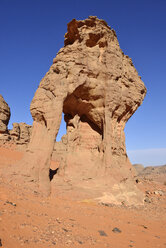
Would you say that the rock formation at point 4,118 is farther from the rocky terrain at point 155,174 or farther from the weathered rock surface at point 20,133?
the rocky terrain at point 155,174

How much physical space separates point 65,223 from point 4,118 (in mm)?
19654

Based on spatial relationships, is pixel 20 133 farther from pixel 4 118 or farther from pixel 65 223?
pixel 65 223

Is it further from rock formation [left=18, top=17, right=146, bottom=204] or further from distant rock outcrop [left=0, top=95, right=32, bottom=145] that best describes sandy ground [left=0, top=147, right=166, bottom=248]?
distant rock outcrop [left=0, top=95, right=32, bottom=145]

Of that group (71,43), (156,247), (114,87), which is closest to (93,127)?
(114,87)

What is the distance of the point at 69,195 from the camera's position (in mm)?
7070

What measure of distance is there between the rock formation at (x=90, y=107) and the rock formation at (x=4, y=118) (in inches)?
554

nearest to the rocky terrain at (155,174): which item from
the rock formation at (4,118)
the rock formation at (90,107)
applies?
the rock formation at (90,107)

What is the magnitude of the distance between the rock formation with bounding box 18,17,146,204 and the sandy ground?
1310 mm

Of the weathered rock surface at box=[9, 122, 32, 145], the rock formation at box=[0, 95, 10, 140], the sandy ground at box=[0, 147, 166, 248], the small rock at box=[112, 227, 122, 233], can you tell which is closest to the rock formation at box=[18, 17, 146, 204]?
the sandy ground at box=[0, 147, 166, 248]

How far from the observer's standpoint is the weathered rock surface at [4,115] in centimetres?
2127

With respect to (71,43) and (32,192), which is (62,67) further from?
(32,192)

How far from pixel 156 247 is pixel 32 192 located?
3800mm

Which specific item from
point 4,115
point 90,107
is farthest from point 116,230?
point 4,115

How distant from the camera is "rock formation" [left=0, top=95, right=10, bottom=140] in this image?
69.7 ft
